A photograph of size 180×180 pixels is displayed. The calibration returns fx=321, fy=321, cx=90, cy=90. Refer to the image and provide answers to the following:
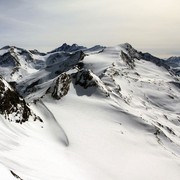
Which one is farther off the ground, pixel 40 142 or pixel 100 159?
pixel 40 142

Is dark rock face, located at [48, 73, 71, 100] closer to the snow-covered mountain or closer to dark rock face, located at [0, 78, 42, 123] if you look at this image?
the snow-covered mountain

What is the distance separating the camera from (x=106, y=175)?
38938 mm

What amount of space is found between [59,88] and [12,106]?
76.0 feet

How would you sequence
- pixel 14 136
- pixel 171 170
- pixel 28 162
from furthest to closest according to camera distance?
pixel 171 170 < pixel 14 136 < pixel 28 162

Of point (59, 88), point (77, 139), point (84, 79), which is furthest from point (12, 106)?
point (84, 79)

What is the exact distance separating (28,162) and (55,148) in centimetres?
968

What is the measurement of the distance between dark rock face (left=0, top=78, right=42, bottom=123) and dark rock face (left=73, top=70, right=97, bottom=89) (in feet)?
106

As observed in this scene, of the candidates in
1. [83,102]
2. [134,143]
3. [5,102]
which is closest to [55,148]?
[5,102]

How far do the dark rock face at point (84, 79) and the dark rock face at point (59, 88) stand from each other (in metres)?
7.43

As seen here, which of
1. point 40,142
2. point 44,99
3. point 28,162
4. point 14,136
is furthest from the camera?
point 44,99

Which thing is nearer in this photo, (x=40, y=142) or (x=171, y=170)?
(x=40, y=142)

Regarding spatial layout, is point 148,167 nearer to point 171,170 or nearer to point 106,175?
point 171,170

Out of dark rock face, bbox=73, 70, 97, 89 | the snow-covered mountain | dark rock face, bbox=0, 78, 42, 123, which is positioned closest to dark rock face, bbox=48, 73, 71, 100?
the snow-covered mountain

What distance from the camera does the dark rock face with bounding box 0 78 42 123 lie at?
40344 millimetres
